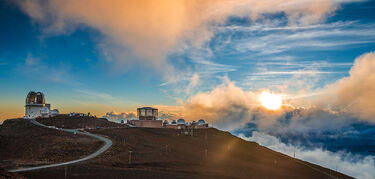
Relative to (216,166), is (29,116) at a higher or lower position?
higher

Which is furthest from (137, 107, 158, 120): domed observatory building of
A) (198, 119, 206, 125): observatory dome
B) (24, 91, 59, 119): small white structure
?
(24, 91, 59, 119): small white structure

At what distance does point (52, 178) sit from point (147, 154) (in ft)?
64.7

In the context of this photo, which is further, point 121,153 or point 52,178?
point 121,153

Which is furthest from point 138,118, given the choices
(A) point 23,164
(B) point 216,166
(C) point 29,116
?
(A) point 23,164

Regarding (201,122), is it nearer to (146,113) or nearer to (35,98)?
(146,113)

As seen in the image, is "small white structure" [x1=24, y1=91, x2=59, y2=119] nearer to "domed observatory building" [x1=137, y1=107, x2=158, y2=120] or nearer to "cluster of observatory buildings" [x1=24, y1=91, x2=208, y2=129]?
"cluster of observatory buildings" [x1=24, y1=91, x2=208, y2=129]

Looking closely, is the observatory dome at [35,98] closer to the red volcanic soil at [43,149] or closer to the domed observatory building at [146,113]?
the domed observatory building at [146,113]

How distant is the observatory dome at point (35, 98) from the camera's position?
8675 cm

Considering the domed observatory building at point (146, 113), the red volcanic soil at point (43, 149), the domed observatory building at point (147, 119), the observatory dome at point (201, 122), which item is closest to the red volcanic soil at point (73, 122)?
the domed observatory building at point (147, 119)

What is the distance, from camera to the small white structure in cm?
8556

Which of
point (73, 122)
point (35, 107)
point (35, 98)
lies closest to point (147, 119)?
point (73, 122)

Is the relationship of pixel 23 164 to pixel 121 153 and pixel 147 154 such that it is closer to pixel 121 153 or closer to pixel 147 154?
pixel 121 153

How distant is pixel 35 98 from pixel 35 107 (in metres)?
3.64

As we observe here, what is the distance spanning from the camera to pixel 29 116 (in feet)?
278
